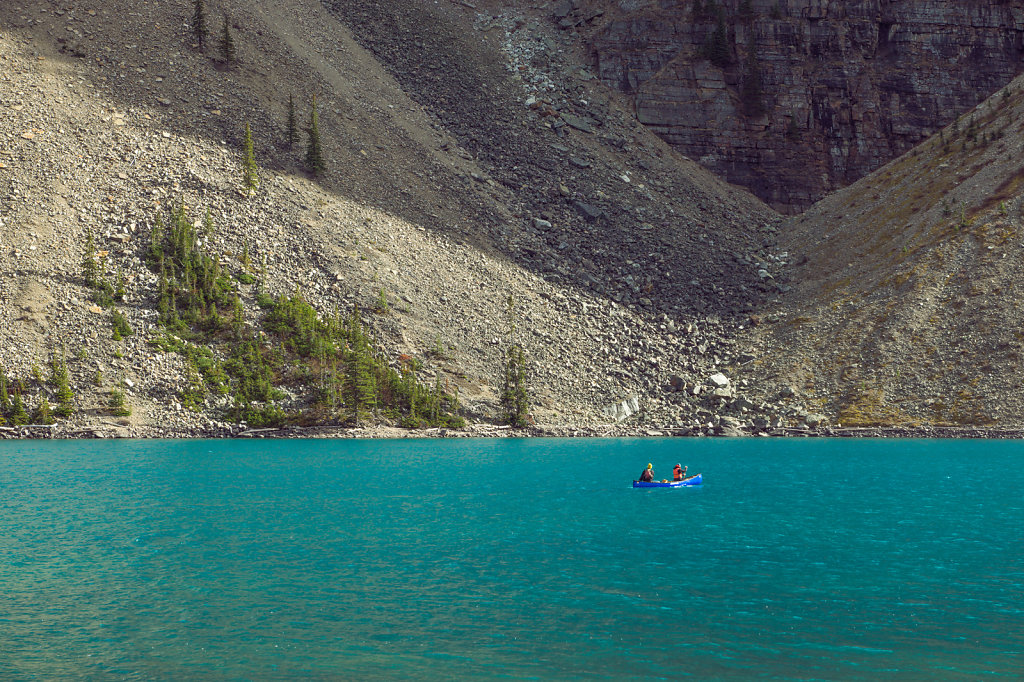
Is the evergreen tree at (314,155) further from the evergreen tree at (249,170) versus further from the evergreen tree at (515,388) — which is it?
the evergreen tree at (515,388)

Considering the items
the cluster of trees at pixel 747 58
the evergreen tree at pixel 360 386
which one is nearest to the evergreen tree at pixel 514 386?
the evergreen tree at pixel 360 386

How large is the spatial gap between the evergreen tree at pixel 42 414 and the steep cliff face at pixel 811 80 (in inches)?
3240

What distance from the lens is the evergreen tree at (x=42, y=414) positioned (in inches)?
2454

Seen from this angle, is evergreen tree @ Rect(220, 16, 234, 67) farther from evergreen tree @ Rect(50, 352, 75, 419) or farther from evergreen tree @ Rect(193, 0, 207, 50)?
evergreen tree @ Rect(50, 352, 75, 419)

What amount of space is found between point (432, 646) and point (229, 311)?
194 feet

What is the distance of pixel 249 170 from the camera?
82375 millimetres

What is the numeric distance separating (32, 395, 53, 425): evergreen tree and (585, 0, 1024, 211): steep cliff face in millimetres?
82308

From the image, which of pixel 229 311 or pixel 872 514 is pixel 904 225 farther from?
pixel 229 311

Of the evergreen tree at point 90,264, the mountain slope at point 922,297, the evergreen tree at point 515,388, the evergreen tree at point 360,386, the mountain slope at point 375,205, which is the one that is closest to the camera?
the evergreen tree at point 90,264

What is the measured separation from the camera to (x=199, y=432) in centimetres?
6531

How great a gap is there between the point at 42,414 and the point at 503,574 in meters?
50.7

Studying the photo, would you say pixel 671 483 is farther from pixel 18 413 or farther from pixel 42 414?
pixel 18 413

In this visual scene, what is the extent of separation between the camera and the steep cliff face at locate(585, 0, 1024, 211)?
113m

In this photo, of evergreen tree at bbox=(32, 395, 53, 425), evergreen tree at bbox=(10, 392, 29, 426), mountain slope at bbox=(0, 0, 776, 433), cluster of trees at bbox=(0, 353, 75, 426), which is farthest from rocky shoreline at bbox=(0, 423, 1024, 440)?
mountain slope at bbox=(0, 0, 776, 433)
